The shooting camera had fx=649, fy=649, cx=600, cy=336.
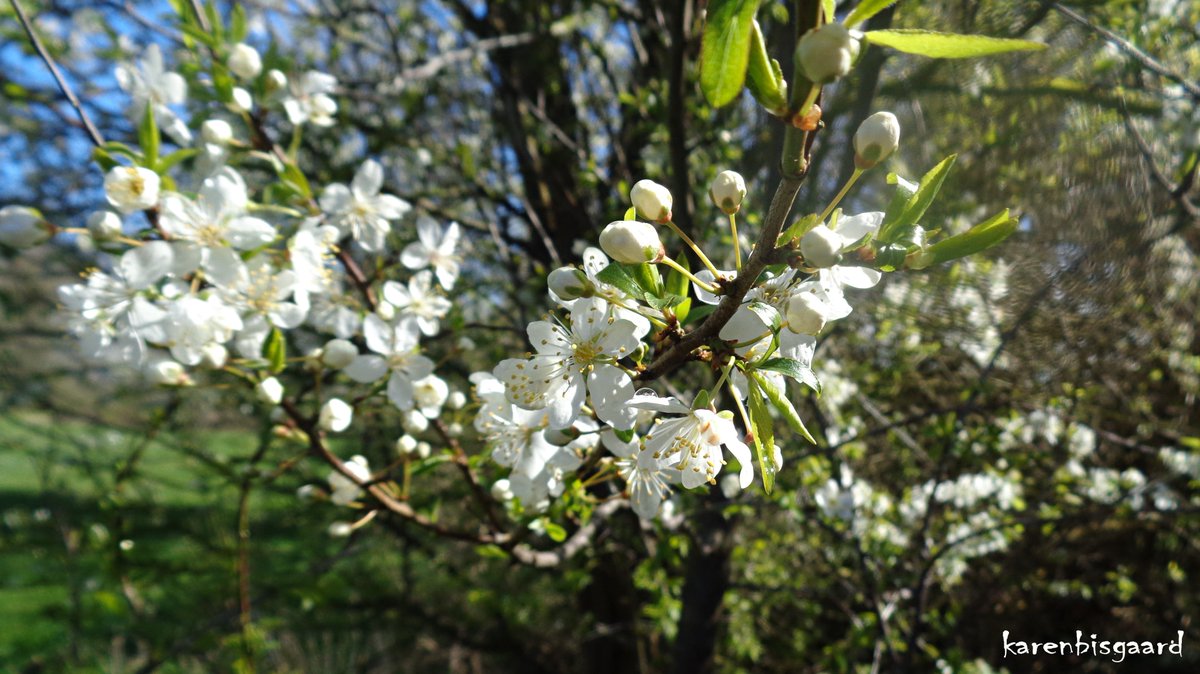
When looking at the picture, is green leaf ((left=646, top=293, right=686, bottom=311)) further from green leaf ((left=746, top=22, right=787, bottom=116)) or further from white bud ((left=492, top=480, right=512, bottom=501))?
white bud ((left=492, top=480, right=512, bottom=501))

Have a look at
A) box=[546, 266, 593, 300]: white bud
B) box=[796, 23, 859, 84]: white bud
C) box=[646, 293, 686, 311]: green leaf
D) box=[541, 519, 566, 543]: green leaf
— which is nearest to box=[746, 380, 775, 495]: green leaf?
box=[646, 293, 686, 311]: green leaf

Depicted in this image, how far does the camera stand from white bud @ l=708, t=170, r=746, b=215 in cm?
75

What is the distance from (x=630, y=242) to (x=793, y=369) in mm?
222

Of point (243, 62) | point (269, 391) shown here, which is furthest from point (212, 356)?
point (243, 62)

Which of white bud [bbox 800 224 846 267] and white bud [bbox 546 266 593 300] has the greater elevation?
white bud [bbox 800 224 846 267]

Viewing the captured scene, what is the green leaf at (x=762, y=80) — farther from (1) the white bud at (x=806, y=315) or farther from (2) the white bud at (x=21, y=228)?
(2) the white bud at (x=21, y=228)

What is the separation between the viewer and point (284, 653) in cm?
409

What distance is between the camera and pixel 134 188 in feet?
3.48

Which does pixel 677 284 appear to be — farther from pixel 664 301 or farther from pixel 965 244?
pixel 965 244

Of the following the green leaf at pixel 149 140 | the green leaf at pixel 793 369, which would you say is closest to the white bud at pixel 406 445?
the green leaf at pixel 149 140

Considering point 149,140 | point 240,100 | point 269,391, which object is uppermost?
point 240,100

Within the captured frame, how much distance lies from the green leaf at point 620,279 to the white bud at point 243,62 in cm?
114

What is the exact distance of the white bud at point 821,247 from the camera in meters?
0.63

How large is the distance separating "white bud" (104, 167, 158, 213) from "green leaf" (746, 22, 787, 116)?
0.99 meters
